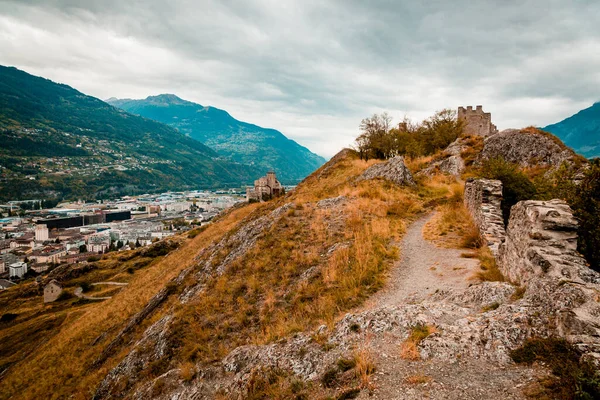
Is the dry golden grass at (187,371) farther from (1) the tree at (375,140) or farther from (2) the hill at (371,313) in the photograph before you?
(1) the tree at (375,140)

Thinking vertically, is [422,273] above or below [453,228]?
below

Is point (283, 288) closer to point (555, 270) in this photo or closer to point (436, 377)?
point (436, 377)

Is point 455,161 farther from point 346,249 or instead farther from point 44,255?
point 44,255

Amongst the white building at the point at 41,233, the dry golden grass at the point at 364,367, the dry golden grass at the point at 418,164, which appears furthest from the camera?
the white building at the point at 41,233

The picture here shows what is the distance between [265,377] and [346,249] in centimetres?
662

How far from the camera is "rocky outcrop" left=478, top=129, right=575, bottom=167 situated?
25344 millimetres

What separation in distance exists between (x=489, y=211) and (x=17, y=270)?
129541 mm

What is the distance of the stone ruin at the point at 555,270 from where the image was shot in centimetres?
490

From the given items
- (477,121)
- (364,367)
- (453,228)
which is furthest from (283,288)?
(477,121)

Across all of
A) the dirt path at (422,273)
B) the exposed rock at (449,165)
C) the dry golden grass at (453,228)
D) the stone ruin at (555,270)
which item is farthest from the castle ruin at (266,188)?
the stone ruin at (555,270)

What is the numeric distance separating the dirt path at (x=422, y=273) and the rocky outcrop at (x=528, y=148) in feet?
55.4

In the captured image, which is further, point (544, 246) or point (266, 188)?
point (266, 188)

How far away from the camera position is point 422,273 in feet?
34.8

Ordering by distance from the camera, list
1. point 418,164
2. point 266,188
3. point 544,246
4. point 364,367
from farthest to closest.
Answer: point 266,188
point 418,164
point 544,246
point 364,367
